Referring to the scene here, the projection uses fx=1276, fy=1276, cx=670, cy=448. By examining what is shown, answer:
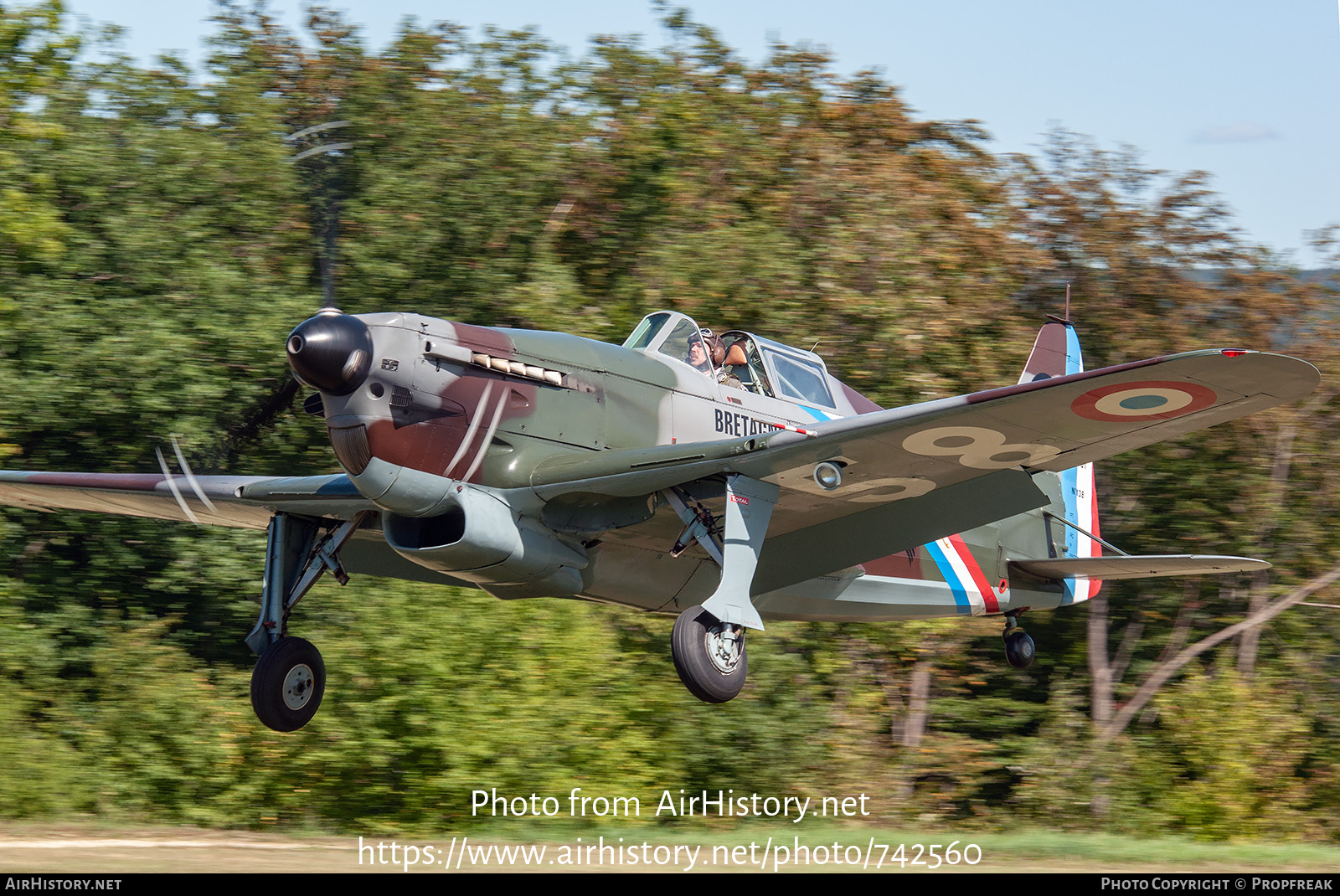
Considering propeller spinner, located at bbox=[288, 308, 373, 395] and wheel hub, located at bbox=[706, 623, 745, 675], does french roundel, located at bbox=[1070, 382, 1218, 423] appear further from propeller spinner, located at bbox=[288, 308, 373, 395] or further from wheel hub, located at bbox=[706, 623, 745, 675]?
propeller spinner, located at bbox=[288, 308, 373, 395]

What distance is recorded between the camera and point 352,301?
1756 centimetres

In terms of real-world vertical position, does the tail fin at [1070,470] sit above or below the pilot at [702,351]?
below

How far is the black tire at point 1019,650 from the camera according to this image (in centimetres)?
1098

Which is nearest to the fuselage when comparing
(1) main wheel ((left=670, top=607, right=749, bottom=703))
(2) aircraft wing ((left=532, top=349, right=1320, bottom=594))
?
(2) aircraft wing ((left=532, top=349, right=1320, bottom=594))

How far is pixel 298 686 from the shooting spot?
8.73 meters

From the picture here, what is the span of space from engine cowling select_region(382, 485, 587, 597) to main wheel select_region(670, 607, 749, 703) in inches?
37.0

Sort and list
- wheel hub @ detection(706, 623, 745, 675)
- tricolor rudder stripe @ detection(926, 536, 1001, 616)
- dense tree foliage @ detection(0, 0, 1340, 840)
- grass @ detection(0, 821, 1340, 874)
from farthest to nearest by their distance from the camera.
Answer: dense tree foliage @ detection(0, 0, 1340, 840) < tricolor rudder stripe @ detection(926, 536, 1001, 616) < wheel hub @ detection(706, 623, 745, 675) < grass @ detection(0, 821, 1340, 874)

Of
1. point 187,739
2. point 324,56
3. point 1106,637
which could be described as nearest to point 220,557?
point 187,739

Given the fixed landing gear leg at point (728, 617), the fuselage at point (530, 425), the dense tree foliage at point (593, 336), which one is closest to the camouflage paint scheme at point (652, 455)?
the fuselage at point (530, 425)

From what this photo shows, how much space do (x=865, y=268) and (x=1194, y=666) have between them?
813cm

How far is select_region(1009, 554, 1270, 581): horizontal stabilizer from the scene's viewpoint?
29.5 feet

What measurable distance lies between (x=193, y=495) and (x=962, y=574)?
6.14 metres

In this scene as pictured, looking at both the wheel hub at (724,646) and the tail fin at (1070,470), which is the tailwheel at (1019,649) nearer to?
the tail fin at (1070,470)

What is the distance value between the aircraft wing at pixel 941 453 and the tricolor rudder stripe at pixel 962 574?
2009mm
